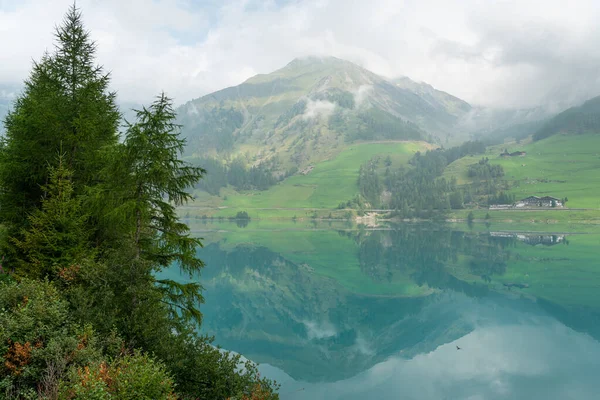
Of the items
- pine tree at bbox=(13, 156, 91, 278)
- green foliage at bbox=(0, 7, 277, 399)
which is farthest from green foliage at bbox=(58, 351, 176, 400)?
pine tree at bbox=(13, 156, 91, 278)

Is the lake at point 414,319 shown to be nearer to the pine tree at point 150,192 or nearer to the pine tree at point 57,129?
the pine tree at point 150,192

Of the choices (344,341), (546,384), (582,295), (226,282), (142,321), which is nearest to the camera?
(142,321)

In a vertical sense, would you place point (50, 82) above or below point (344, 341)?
above

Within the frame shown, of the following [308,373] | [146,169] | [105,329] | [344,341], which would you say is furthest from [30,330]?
[344,341]

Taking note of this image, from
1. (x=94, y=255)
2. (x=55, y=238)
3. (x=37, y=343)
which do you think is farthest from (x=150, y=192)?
(x=37, y=343)

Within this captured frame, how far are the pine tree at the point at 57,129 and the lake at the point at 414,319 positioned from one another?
28028 mm

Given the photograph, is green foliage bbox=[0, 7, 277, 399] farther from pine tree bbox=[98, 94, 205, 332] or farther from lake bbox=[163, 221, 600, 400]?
lake bbox=[163, 221, 600, 400]

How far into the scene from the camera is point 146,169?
69.5 ft

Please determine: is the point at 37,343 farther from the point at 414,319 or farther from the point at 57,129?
the point at 414,319

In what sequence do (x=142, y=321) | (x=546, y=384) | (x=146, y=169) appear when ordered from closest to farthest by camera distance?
(x=142, y=321)
(x=146, y=169)
(x=546, y=384)

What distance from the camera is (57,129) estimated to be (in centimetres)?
2628

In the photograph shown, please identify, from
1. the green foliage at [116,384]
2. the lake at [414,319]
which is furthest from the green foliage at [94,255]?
the lake at [414,319]

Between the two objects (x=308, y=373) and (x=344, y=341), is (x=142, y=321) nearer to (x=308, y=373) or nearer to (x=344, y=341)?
(x=308, y=373)

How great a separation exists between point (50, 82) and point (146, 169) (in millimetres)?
12780
